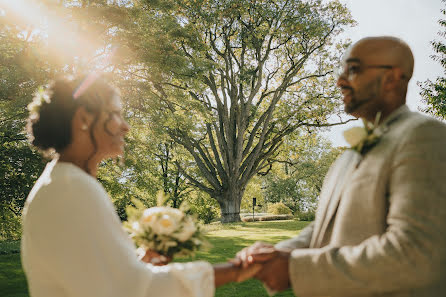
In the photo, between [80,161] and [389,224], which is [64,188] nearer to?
[80,161]

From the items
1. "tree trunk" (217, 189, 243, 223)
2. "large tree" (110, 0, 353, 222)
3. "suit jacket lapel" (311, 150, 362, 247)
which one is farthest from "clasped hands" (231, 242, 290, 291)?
"tree trunk" (217, 189, 243, 223)

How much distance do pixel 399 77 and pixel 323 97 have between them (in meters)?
22.8

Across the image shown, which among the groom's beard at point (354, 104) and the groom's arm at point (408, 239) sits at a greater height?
the groom's beard at point (354, 104)

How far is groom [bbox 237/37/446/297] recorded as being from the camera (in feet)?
5.68

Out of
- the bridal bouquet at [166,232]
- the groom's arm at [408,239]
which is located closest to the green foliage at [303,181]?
the bridal bouquet at [166,232]

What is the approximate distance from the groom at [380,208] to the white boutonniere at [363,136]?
3 cm

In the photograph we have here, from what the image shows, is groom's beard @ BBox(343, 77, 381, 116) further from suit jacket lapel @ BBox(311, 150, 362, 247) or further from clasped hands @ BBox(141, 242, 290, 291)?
clasped hands @ BBox(141, 242, 290, 291)

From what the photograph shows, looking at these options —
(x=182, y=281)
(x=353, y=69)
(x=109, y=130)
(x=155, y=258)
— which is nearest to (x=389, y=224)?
(x=353, y=69)

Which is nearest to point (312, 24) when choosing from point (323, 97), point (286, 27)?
point (286, 27)

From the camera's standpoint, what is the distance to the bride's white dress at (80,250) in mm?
1896

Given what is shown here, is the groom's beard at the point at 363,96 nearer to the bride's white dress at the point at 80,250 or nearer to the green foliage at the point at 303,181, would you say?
the bride's white dress at the point at 80,250

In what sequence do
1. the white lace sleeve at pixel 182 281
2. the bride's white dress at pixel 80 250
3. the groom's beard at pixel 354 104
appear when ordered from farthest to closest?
the groom's beard at pixel 354 104
the white lace sleeve at pixel 182 281
the bride's white dress at pixel 80 250

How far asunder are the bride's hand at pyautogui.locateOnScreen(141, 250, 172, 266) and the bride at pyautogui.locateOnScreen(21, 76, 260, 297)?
456 mm

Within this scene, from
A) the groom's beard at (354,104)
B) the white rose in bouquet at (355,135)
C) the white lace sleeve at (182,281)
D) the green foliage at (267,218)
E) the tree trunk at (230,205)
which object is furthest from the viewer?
the green foliage at (267,218)
